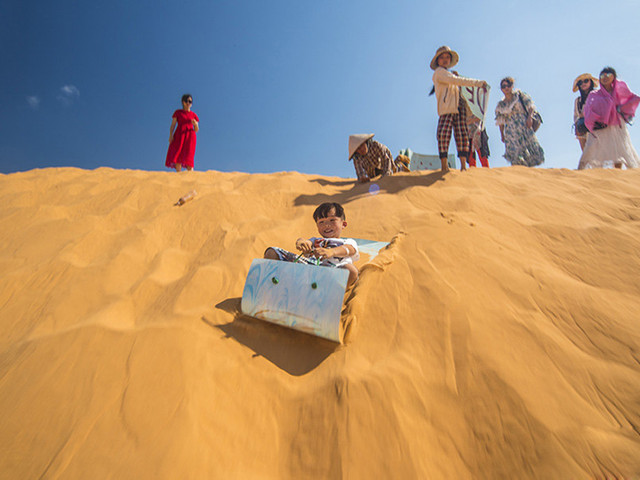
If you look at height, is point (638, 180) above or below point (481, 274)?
above

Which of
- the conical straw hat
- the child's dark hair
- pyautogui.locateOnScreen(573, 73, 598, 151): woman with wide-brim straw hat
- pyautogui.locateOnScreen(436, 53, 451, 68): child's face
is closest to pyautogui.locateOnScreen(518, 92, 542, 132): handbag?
pyautogui.locateOnScreen(573, 73, 598, 151): woman with wide-brim straw hat

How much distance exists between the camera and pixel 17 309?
5.07 ft

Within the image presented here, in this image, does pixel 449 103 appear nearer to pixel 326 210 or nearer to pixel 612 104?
pixel 326 210

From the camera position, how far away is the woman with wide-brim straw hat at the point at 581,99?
4832mm

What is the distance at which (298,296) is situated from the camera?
1.27 m

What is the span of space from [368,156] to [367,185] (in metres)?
0.62

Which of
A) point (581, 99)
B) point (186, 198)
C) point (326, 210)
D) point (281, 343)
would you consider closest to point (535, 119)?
point (581, 99)

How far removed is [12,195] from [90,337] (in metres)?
2.72

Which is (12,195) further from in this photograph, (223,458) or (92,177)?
(223,458)

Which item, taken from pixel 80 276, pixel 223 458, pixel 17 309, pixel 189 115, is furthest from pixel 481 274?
pixel 189 115

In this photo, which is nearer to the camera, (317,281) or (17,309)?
(317,281)

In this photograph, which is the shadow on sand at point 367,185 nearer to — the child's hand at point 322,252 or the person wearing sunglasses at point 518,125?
the child's hand at point 322,252

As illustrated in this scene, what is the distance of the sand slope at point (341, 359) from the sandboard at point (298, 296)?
96 mm

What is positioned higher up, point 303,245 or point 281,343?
point 303,245
